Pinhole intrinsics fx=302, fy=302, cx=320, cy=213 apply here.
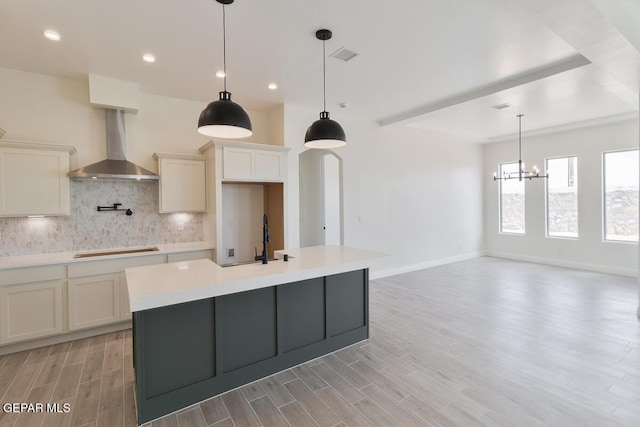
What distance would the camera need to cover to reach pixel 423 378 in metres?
2.70

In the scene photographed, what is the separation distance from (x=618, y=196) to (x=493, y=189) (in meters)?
2.52

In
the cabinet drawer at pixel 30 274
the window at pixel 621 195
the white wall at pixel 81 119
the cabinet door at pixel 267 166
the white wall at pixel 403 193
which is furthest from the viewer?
the window at pixel 621 195

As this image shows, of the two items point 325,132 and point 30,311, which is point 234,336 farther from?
point 30,311

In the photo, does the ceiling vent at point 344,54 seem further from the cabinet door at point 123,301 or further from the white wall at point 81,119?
the cabinet door at point 123,301

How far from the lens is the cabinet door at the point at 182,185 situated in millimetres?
4121

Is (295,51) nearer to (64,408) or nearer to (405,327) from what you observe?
(405,327)

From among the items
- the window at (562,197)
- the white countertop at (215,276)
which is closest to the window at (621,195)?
the window at (562,197)

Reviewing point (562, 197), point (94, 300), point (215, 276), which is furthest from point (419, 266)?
point (94, 300)

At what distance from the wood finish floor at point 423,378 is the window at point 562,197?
2968 millimetres

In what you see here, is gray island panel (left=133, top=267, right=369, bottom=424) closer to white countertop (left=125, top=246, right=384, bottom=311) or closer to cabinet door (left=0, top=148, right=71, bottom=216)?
white countertop (left=125, top=246, right=384, bottom=311)

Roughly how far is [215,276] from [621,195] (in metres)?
7.89

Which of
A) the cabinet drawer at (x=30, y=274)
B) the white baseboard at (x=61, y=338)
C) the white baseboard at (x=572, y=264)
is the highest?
the cabinet drawer at (x=30, y=274)

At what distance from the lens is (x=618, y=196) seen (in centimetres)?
614

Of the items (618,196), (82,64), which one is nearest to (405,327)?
(82,64)
